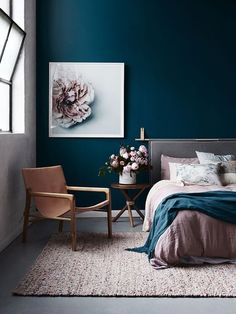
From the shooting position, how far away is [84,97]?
5.85 m

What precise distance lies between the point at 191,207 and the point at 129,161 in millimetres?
1850

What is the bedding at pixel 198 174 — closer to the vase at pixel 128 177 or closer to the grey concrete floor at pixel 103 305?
the vase at pixel 128 177

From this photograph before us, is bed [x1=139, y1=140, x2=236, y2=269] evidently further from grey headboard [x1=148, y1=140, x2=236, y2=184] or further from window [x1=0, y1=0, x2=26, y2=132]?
window [x1=0, y1=0, x2=26, y2=132]

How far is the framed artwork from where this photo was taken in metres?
5.85

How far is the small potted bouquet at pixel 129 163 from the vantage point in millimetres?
5430

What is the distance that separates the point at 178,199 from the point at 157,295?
1.10m

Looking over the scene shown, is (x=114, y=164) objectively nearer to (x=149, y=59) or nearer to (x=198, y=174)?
(x=198, y=174)

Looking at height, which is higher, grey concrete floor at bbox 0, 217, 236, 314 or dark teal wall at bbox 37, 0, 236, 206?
dark teal wall at bbox 37, 0, 236, 206

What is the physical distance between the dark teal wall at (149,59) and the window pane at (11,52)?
0.89 m

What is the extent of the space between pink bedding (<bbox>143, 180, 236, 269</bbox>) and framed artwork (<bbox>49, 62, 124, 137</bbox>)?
2.48m

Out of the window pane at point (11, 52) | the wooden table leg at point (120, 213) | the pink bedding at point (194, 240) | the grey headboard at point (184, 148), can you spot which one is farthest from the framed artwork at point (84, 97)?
the pink bedding at point (194, 240)

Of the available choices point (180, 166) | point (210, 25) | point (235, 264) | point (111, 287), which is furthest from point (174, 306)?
point (210, 25)

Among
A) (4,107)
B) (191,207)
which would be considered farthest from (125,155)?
(191,207)

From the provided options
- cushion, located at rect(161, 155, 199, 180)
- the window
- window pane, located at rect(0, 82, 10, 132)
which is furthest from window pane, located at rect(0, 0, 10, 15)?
cushion, located at rect(161, 155, 199, 180)
